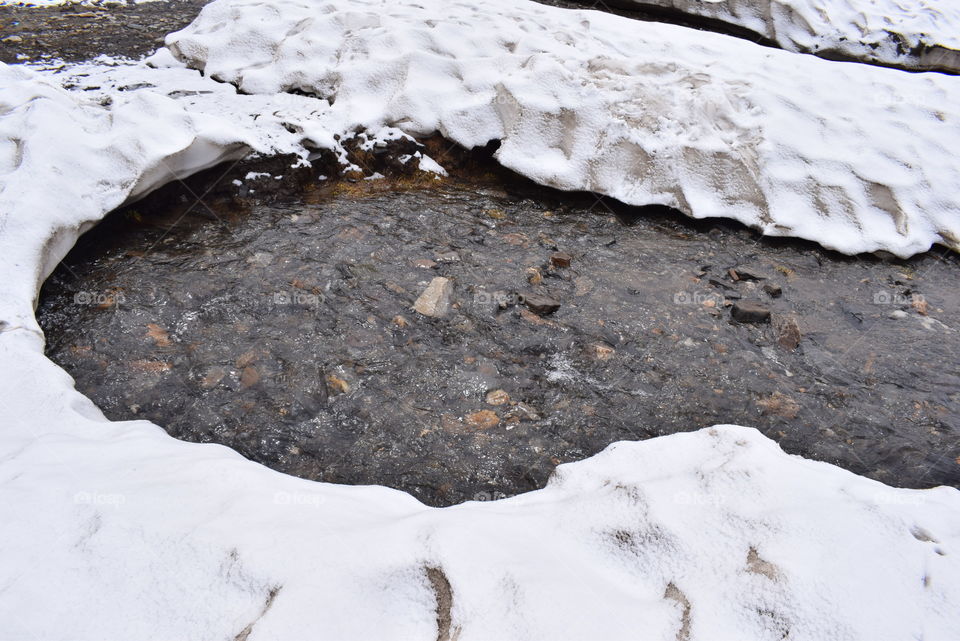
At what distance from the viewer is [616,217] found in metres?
3.30

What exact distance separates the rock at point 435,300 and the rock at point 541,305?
13.9 inches

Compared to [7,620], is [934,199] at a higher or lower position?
lower

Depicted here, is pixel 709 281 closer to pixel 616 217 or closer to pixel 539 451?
pixel 616 217

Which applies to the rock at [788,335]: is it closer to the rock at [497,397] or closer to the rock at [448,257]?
the rock at [497,397]

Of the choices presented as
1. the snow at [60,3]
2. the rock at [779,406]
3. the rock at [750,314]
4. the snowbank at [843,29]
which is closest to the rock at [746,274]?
the rock at [750,314]

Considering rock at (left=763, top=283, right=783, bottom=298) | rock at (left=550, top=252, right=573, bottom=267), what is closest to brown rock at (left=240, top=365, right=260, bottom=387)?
rock at (left=550, top=252, right=573, bottom=267)

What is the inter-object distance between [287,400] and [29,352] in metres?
0.86

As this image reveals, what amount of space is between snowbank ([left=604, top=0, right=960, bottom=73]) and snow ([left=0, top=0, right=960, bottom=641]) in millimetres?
2807

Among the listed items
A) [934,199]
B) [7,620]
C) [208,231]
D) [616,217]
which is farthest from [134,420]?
[934,199]

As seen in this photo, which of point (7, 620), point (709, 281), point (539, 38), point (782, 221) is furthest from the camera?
point (539, 38)

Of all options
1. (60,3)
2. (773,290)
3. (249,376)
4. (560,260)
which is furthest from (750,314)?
(60,3)

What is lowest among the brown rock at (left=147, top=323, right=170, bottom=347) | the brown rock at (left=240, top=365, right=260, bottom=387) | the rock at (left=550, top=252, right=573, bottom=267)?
the rock at (left=550, top=252, right=573, bottom=267)

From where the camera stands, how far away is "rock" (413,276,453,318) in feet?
8.40

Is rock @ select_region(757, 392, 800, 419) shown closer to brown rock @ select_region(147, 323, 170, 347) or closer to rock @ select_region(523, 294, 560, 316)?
rock @ select_region(523, 294, 560, 316)
